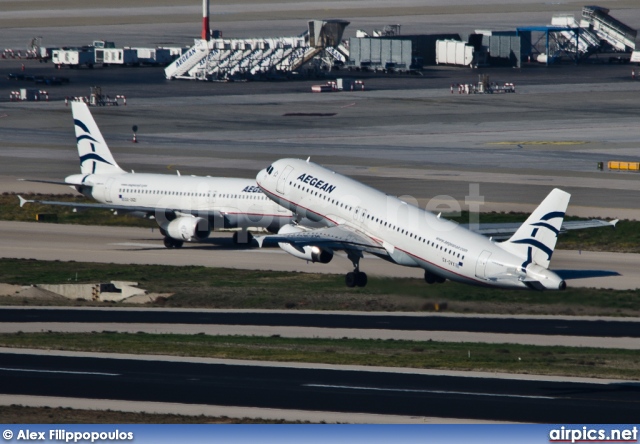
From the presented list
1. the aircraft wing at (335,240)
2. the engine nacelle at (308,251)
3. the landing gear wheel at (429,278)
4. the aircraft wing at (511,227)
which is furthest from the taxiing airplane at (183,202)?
the landing gear wheel at (429,278)

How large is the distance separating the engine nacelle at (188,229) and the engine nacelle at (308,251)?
37.3ft

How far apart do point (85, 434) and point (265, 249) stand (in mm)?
48184

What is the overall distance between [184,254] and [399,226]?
19725mm

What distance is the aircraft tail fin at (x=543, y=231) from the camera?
56.0 m

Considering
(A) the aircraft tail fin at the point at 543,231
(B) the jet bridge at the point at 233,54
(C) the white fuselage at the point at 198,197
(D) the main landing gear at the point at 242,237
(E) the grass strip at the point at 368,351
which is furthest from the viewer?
(B) the jet bridge at the point at 233,54

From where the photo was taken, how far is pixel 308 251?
6950cm

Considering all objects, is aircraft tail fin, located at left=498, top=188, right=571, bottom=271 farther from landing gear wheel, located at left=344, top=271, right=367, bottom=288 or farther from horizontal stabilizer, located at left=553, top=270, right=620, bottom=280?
landing gear wheel, located at left=344, top=271, right=367, bottom=288

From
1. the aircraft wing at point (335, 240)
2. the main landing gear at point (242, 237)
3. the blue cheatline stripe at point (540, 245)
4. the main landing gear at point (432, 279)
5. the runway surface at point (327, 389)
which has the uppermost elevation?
the blue cheatline stripe at point (540, 245)

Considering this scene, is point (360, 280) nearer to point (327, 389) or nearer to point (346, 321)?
point (346, 321)

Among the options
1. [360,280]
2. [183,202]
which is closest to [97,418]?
[360,280]

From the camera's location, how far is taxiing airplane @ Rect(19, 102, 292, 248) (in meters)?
79.4

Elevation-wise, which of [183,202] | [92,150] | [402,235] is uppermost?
[92,150]

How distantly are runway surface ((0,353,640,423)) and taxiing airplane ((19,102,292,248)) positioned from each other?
1227 inches

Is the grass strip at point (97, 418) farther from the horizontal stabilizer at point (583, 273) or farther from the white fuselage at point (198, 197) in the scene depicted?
the white fuselage at point (198, 197)
